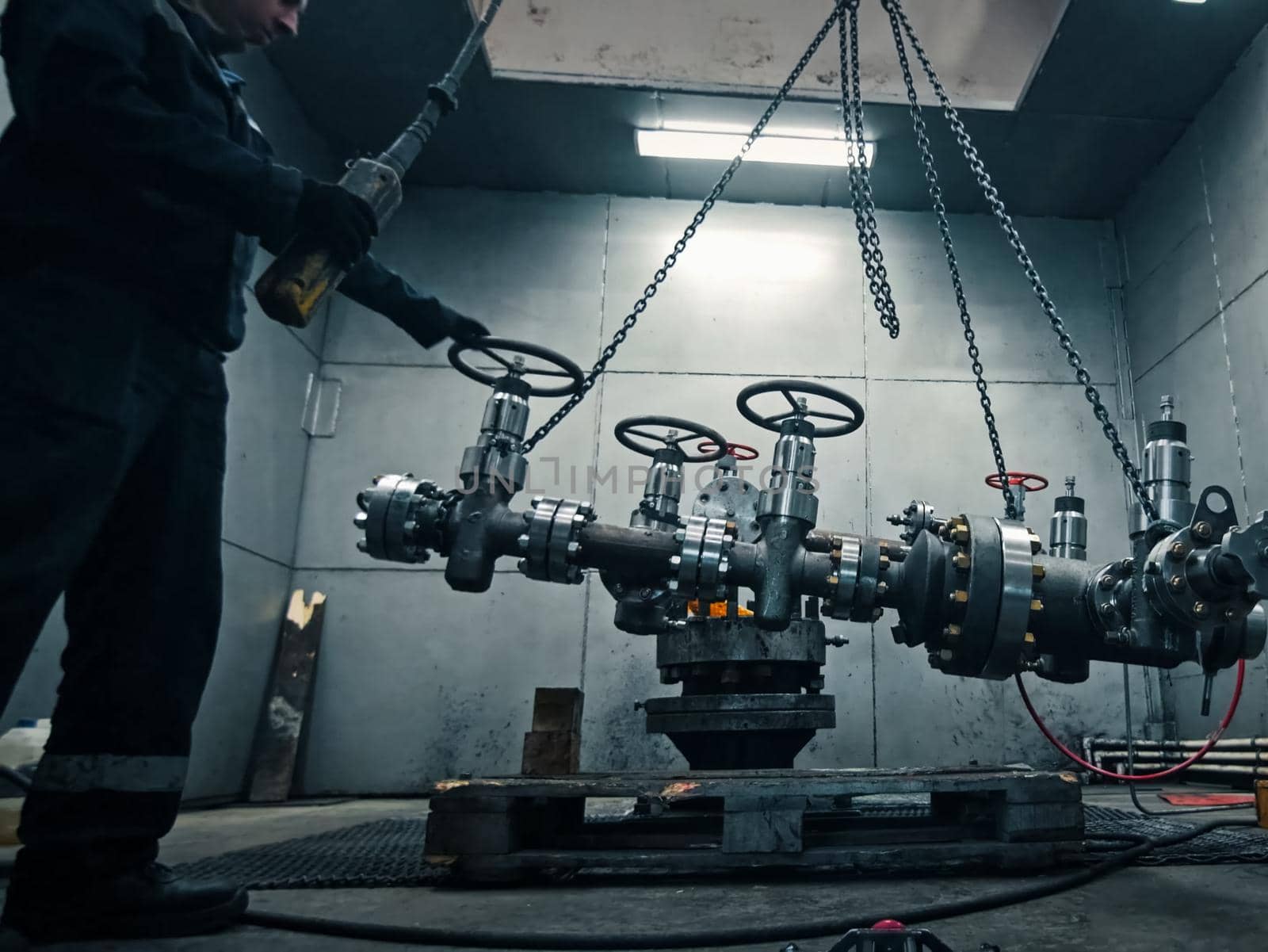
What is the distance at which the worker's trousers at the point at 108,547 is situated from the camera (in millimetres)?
1096

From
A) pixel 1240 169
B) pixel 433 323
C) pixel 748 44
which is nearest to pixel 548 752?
pixel 433 323

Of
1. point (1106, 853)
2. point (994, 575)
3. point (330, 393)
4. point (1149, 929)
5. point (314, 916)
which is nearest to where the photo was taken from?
point (1149, 929)

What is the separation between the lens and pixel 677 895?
1461mm

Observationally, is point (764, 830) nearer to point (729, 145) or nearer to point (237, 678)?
point (237, 678)

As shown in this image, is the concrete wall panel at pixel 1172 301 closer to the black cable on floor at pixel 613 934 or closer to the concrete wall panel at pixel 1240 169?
the concrete wall panel at pixel 1240 169

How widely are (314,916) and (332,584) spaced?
9.69 ft

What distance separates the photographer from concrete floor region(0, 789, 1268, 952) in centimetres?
114

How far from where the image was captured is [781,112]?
4156mm

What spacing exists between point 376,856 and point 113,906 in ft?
2.53

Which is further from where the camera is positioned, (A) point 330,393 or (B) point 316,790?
(A) point 330,393

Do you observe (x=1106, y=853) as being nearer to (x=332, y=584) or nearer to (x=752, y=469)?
(x=752, y=469)

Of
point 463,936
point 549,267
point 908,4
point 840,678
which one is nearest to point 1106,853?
point 463,936

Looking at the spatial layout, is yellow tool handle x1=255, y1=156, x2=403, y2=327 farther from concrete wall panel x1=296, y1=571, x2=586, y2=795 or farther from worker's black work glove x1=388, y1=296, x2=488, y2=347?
concrete wall panel x1=296, y1=571, x2=586, y2=795

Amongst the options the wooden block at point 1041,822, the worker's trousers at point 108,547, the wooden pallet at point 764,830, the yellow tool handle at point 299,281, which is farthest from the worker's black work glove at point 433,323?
the wooden block at point 1041,822
